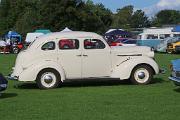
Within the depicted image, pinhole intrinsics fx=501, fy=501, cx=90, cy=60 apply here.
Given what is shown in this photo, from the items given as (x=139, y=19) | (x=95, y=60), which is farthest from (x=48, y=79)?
(x=139, y=19)

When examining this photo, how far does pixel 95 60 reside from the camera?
53.3 ft

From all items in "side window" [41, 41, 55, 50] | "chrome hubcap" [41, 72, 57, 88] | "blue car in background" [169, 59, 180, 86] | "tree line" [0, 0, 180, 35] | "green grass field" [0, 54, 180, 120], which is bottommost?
"green grass field" [0, 54, 180, 120]

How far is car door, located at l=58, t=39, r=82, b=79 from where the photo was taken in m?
16.1

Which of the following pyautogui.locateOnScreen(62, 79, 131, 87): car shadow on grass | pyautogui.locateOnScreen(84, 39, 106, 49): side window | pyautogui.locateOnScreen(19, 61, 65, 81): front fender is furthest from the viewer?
pyautogui.locateOnScreen(62, 79, 131, 87): car shadow on grass

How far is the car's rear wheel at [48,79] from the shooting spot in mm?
15914

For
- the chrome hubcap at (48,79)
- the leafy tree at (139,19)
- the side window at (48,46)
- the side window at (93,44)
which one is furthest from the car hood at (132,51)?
the leafy tree at (139,19)

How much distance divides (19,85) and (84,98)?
184 inches

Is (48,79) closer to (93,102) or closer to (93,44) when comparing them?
(93,44)

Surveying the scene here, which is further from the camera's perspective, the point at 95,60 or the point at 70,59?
the point at 95,60

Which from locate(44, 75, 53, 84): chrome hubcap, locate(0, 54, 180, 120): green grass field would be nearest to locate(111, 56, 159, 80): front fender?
locate(0, 54, 180, 120): green grass field

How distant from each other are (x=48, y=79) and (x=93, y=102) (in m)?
3.78

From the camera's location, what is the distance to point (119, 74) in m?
16.4

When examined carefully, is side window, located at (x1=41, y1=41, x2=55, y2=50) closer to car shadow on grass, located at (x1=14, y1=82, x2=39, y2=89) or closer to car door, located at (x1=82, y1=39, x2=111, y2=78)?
car door, located at (x1=82, y1=39, x2=111, y2=78)

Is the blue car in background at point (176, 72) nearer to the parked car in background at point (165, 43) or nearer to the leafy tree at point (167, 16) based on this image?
the parked car in background at point (165, 43)
